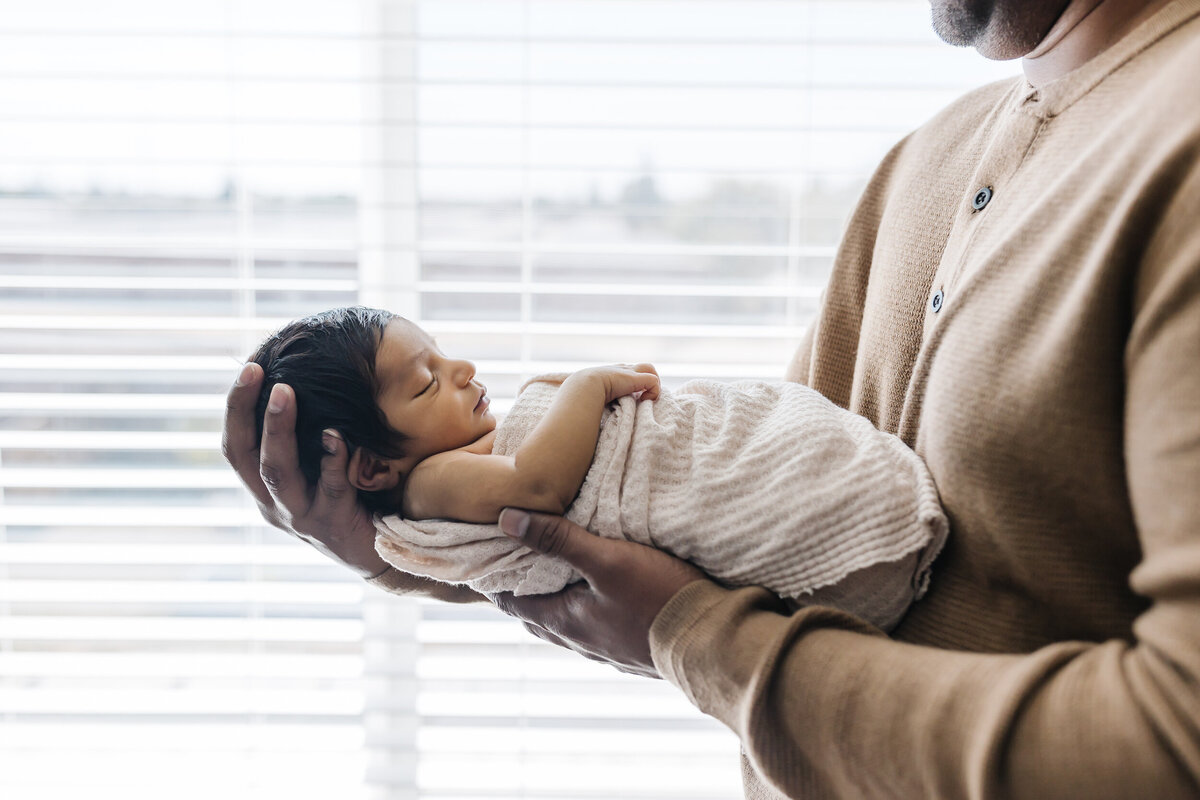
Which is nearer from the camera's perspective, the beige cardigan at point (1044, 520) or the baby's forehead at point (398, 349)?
the beige cardigan at point (1044, 520)

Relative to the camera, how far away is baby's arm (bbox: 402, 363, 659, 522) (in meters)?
0.87

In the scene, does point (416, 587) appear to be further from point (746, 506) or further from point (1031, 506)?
point (1031, 506)

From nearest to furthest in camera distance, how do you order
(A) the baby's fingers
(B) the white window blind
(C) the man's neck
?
(C) the man's neck → (A) the baby's fingers → (B) the white window blind

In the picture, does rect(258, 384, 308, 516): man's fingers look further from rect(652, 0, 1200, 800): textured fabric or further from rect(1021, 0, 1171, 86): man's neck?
rect(1021, 0, 1171, 86): man's neck

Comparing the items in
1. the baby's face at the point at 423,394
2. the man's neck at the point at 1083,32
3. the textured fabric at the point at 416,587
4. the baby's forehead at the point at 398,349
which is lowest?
the textured fabric at the point at 416,587

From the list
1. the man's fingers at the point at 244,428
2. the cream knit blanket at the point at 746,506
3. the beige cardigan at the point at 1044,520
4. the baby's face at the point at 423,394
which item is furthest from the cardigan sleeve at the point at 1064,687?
the man's fingers at the point at 244,428

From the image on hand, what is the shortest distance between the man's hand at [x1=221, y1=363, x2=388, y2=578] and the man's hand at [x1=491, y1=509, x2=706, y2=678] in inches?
10.0

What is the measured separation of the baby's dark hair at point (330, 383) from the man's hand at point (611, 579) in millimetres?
223

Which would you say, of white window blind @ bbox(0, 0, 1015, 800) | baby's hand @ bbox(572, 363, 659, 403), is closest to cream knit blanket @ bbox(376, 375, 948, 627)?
baby's hand @ bbox(572, 363, 659, 403)

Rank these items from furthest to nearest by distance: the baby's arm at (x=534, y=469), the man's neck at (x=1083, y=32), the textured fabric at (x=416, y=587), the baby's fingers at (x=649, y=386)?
the textured fabric at (x=416, y=587) → the baby's fingers at (x=649, y=386) → the baby's arm at (x=534, y=469) → the man's neck at (x=1083, y=32)

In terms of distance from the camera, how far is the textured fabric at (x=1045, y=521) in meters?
0.52

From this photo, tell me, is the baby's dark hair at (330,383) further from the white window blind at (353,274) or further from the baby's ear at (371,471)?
the white window blind at (353,274)

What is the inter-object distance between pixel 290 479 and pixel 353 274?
24.5 inches

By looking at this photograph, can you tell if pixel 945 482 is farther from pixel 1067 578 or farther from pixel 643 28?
pixel 643 28
